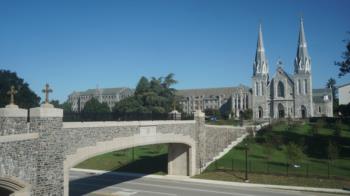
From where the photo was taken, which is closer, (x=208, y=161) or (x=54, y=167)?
(x=54, y=167)

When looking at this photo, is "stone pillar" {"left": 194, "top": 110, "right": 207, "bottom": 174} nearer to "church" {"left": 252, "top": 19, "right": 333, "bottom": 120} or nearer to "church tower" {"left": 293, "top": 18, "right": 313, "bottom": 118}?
"church" {"left": 252, "top": 19, "right": 333, "bottom": 120}

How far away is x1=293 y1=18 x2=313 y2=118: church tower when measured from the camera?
98.2 metres

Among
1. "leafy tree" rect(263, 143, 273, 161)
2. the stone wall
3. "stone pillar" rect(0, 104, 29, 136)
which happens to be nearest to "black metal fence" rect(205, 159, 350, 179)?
the stone wall

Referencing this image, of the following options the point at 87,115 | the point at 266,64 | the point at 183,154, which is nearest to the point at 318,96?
the point at 266,64

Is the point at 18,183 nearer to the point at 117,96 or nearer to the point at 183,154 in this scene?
the point at 183,154

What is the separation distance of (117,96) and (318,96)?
256 ft

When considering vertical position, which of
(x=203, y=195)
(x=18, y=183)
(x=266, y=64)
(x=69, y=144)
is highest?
(x=266, y=64)

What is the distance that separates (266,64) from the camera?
104250 mm

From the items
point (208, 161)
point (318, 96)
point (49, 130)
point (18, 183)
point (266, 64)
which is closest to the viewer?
point (18, 183)

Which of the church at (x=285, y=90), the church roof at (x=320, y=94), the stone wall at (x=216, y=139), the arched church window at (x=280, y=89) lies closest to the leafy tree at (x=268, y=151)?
the stone wall at (x=216, y=139)

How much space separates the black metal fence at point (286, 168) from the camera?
30.6 metres

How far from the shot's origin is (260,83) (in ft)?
345

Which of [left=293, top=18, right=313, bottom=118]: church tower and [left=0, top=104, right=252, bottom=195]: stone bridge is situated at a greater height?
[left=293, top=18, right=313, bottom=118]: church tower

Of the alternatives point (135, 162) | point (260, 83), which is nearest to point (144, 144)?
point (135, 162)
